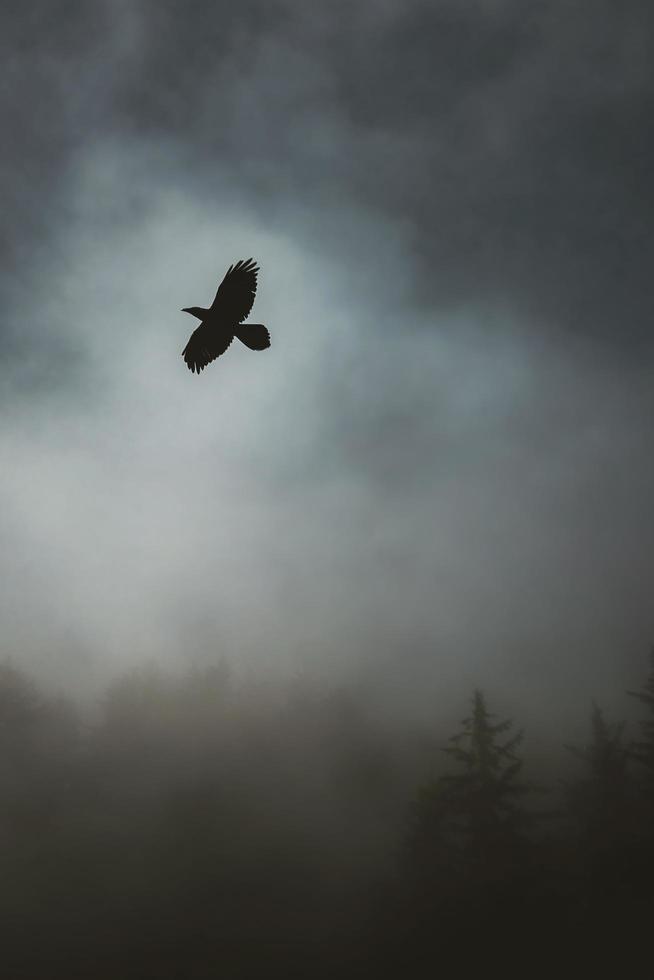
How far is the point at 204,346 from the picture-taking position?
12156 millimetres

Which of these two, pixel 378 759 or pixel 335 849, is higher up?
pixel 378 759

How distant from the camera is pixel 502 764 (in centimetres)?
2523

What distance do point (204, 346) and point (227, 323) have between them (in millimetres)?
712

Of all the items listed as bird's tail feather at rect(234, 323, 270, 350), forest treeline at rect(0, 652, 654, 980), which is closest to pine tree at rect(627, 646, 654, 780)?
forest treeline at rect(0, 652, 654, 980)

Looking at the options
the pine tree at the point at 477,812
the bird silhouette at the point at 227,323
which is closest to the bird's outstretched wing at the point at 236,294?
the bird silhouette at the point at 227,323

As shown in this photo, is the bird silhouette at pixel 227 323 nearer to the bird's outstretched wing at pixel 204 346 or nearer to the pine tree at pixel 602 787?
the bird's outstretched wing at pixel 204 346

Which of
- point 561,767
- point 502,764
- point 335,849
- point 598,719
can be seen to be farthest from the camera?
point 561,767

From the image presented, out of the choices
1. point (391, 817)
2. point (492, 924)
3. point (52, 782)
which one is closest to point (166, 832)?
point (52, 782)

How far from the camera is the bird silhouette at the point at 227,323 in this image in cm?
1132

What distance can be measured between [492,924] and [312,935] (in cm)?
1122

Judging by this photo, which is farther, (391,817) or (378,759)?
(378,759)

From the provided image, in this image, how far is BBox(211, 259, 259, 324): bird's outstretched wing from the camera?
450 inches

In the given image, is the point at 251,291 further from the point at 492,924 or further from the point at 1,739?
the point at 1,739

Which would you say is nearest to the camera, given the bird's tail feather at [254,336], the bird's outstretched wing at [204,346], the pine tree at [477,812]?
the bird's tail feather at [254,336]
